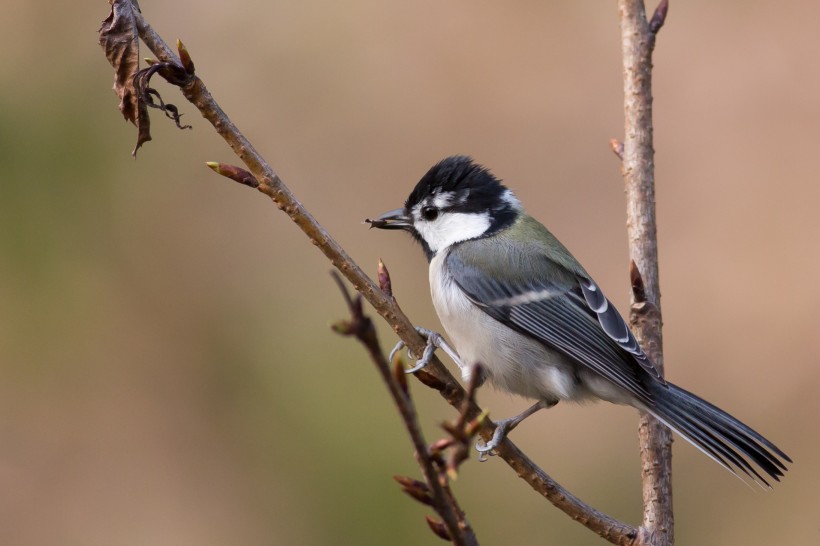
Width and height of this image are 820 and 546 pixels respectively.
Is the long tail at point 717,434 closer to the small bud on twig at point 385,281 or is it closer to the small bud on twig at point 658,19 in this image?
the small bud on twig at point 385,281

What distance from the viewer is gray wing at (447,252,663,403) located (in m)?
2.87

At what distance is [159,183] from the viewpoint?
4625mm

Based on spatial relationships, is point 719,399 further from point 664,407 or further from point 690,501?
point 664,407

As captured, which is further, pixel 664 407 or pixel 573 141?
pixel 573 141

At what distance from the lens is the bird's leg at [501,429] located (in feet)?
7.48

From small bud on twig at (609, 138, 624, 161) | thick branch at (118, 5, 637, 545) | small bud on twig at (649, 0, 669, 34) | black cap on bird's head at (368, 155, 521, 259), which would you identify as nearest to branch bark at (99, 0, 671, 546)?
thick branch at (118, 5, 637, 545)

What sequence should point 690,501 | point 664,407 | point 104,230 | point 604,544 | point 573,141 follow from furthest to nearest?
point 573,141 < point 104,230 < point 690,501 < point 604,544 < point 664,407

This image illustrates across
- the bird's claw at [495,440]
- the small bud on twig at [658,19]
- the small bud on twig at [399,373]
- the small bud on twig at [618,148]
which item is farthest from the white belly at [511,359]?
the small bud on twig at [399,373]

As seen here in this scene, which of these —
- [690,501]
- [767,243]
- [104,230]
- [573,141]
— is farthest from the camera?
[573,141]

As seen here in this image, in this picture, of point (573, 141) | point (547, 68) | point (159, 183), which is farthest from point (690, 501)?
point (159, 183)

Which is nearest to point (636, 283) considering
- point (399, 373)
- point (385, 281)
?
point (385, 281)

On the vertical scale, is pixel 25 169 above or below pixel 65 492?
above

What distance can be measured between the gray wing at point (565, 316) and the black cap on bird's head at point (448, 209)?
0.43ft

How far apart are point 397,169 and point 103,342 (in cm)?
174
